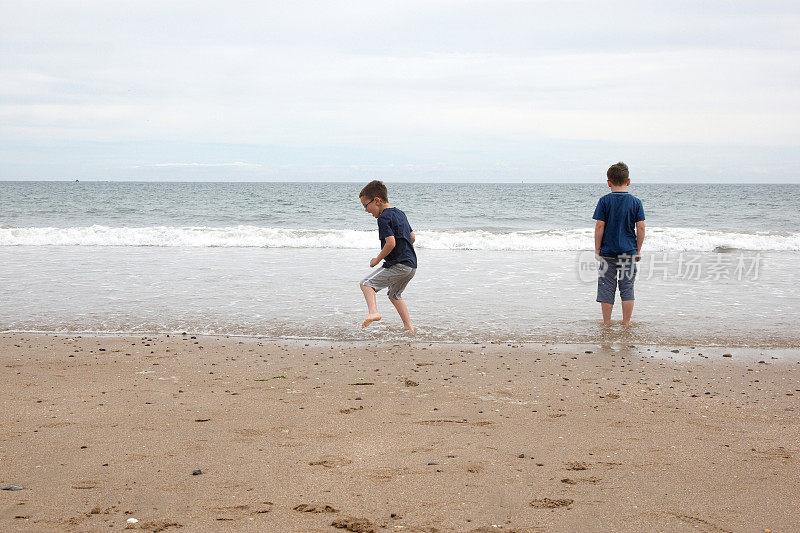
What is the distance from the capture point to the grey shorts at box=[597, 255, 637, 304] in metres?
7.20

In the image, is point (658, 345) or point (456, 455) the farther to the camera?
Result: point (658, 345)

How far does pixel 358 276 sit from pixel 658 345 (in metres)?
5.65

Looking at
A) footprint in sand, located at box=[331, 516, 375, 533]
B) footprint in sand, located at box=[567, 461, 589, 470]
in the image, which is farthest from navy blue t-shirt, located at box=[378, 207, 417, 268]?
footprint in sand, located at box=[331, 516, 375, 533]

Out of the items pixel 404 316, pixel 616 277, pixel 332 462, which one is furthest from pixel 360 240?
pixel 332 462

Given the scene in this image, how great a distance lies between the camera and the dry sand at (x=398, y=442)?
2.82 m

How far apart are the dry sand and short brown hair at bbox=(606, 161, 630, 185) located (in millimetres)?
2125

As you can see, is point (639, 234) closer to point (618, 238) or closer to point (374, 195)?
point (618, 238)

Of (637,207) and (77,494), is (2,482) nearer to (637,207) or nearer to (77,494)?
(77,494)

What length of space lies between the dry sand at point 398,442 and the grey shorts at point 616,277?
1.46 m

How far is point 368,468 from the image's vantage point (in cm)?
328

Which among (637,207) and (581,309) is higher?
(637,207)

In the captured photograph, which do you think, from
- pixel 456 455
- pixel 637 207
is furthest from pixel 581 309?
pixel 456 455

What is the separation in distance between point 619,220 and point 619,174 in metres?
0.51

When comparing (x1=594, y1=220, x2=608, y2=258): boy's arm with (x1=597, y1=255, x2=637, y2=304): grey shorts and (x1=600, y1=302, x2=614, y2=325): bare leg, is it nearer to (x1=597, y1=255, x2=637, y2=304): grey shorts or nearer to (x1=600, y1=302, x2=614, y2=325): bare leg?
(x1=597, y1=255, x2=637, y2=304): grey shorts
